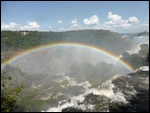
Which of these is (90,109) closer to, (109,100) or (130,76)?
(109,100)

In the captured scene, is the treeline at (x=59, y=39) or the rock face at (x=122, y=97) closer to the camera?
the rock face at (x=122, y=97)

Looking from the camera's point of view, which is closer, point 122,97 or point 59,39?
point 122,97

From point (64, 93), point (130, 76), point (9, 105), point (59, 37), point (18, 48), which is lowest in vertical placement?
point (9, 105)

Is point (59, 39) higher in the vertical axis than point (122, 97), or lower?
higher

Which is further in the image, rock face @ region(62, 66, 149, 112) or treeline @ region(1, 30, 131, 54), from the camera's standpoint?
treeline @ region(1, 30, 131, 54)

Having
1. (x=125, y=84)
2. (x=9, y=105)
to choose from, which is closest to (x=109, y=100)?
(x=125, y=84)
